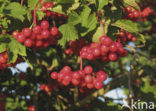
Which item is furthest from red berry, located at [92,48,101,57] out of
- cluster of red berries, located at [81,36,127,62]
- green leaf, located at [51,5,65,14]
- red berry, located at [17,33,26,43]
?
red berry, located at [17,33,26,43]

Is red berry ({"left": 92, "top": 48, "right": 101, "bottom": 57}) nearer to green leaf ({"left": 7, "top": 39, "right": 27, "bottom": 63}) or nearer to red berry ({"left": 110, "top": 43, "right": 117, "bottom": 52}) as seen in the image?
red berry ({"left": 110, "top": 43, "right": 117, "bottom": 52})

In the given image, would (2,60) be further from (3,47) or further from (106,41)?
(106,41)

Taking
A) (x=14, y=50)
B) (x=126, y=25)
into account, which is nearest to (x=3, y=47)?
(x=14, y=50)

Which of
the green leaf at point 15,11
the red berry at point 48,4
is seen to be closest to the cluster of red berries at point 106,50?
the red berry at point 48,4

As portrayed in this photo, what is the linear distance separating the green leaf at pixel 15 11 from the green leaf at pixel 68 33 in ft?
1.46

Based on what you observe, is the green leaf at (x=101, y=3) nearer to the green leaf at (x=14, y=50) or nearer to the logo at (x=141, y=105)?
the green leaf at (x=14, y=50)

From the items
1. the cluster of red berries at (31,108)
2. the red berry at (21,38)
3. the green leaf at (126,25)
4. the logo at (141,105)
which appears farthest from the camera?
the cluster of red berries at (31,108)

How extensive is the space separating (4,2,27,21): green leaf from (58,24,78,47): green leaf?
445 millimetres

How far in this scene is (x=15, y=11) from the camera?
7.14 ft

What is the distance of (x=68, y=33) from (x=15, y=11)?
573 millimetres

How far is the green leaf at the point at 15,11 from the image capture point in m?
2.12

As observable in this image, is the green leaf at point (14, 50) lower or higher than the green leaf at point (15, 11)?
lower

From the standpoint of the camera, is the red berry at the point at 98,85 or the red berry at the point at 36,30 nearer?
the red berry at the point at 36,30

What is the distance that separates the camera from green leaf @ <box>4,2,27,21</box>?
2118 millimetres
